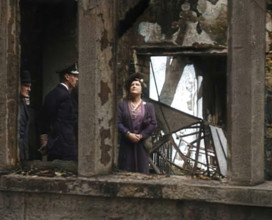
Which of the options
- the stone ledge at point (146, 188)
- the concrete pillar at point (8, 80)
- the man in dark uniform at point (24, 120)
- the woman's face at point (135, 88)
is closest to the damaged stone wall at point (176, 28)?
the woman's face at point (135, 88)

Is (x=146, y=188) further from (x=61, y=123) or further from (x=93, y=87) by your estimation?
(x=61, y=123)

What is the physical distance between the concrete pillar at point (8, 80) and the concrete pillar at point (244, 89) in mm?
1922

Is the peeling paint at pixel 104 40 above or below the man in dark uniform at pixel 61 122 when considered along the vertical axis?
above

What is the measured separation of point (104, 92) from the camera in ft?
16.4

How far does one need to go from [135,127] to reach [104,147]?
1.85m

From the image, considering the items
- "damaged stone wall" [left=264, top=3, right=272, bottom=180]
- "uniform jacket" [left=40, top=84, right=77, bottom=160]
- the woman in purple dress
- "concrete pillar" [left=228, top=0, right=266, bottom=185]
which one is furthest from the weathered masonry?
"damaged stone wall" [left=264, top=3, right=272, bottom=180]

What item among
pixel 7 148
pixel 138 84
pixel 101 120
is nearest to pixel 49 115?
pixel 138 84

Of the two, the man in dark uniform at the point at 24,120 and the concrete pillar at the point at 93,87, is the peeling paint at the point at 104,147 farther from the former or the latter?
the man in dark uniform at the point at 24,120

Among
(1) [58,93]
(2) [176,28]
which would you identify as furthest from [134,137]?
(2) [176,28]

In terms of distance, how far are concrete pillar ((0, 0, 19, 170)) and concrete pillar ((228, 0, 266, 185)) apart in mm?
1922

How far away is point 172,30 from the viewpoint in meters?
8.85

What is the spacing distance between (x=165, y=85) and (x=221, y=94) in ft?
9.28

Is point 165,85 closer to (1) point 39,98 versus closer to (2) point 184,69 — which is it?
(2) point 184,69

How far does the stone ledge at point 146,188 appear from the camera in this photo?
4426 mm
